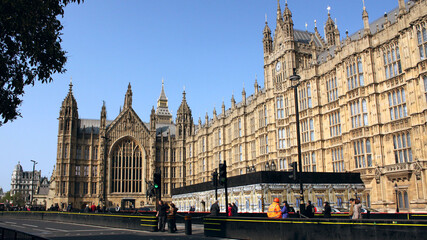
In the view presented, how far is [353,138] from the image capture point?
37281 millimetres

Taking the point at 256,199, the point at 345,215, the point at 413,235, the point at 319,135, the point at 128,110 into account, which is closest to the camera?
the point at 413,235

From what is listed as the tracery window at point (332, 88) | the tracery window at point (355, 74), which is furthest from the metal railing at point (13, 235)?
the tracery window at point (332, 88)

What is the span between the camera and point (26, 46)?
13.7 m

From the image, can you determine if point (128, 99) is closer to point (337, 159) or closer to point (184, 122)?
point (184, 122)

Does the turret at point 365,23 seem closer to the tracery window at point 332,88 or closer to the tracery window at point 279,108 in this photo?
the tracery window at point 332,88

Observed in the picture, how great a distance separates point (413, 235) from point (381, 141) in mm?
24578

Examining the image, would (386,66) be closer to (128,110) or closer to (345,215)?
(345,215)

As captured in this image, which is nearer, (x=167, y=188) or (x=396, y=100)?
(x=396, y=100)

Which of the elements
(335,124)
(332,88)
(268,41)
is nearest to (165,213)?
(335,124)

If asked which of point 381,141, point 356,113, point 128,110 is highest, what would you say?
point 128,110

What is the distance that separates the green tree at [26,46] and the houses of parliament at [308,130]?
1080 inches

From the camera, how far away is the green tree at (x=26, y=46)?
13.0m

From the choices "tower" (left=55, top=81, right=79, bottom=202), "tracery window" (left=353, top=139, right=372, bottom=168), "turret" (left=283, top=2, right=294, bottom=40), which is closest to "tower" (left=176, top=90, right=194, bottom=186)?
"tower" (left=55, top=81, right=79, bottom=202)

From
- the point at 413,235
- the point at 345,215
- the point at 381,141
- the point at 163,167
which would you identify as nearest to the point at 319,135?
the point at 381,141
